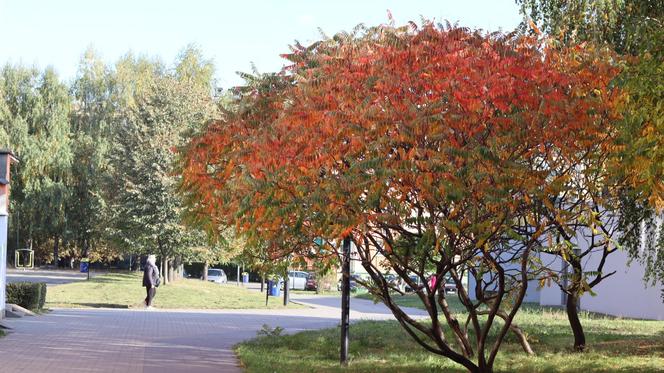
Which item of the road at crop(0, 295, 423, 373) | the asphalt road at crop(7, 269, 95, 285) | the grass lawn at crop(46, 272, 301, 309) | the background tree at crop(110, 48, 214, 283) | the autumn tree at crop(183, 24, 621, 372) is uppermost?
the background tree at crop(110, 48, 214, 283)

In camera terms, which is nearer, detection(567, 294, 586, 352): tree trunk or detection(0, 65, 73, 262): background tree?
detection(567, 294, 586, 352): tree trunk

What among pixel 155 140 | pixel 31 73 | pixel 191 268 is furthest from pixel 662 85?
pixel 191 268

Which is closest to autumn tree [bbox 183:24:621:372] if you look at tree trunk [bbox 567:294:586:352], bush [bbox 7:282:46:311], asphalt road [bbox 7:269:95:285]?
tree trunk [bbox 567:294:586:352]

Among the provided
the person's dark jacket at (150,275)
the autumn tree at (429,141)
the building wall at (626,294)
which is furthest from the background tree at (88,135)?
the autumn tree at (429,141)

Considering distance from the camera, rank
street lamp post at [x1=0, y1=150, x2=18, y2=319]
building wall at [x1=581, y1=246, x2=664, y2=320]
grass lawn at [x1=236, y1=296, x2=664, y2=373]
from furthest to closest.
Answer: building wall at [x1=581, y1=246, x2=664, y2=320] → street lamp post at [x1=0, y1=150, x2=18, y2=319] → grass lawn at [x1=236, y1=296, x2=664, y2=373]

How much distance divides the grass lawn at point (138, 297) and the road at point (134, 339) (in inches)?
106

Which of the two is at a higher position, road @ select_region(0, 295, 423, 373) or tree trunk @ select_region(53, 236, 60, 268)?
tree trunk @ select_region(53, 236, 60, 268)

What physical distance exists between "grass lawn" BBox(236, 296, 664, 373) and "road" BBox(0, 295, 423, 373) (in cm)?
84

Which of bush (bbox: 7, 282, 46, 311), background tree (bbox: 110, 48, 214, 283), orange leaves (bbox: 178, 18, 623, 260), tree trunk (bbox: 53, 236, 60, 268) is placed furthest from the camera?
tree trunk (bbox: 53, 236, 60, 268)

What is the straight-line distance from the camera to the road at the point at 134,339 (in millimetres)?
15594

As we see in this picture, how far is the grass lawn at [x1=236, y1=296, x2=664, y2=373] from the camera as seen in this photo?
14820 mm

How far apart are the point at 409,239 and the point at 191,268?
61.8 m

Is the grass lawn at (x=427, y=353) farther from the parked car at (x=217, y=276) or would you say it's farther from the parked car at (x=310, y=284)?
the parked car at (x=217, y=276)

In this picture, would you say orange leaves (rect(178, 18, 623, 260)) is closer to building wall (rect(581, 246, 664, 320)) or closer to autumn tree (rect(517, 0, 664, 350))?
autumn tree (rect(517, 0, 664, 350))
